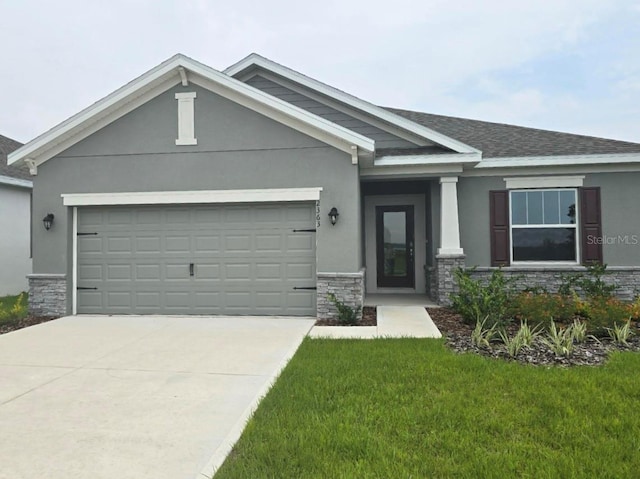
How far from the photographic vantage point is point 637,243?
9.72 m

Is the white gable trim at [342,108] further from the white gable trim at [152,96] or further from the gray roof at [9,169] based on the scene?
the gray roof at [9,169]

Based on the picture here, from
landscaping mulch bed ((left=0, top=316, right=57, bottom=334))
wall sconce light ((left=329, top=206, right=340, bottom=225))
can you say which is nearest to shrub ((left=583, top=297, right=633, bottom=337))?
wall sconce light ((left=329, top=206, right=340, bottom=225))

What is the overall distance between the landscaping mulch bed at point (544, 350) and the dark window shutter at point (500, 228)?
10.5 feet

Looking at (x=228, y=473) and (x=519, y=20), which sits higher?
(x=519, y=20)

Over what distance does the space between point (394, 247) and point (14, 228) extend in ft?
38.7

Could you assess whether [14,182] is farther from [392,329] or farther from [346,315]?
[392,329]

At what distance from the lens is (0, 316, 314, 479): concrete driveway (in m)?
3.03

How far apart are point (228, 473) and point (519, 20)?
45.7 feet

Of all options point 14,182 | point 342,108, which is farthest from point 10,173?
point 342,108

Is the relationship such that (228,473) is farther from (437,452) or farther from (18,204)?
(18,204)

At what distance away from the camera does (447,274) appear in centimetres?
938

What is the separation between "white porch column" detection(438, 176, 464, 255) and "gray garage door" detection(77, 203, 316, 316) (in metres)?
3.13

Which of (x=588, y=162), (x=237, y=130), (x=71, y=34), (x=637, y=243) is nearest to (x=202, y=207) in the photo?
(x=237, y=130)

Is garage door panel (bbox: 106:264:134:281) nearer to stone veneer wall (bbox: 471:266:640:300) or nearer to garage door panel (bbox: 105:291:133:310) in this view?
garage door panel (bbox: 105:291:133:310)
